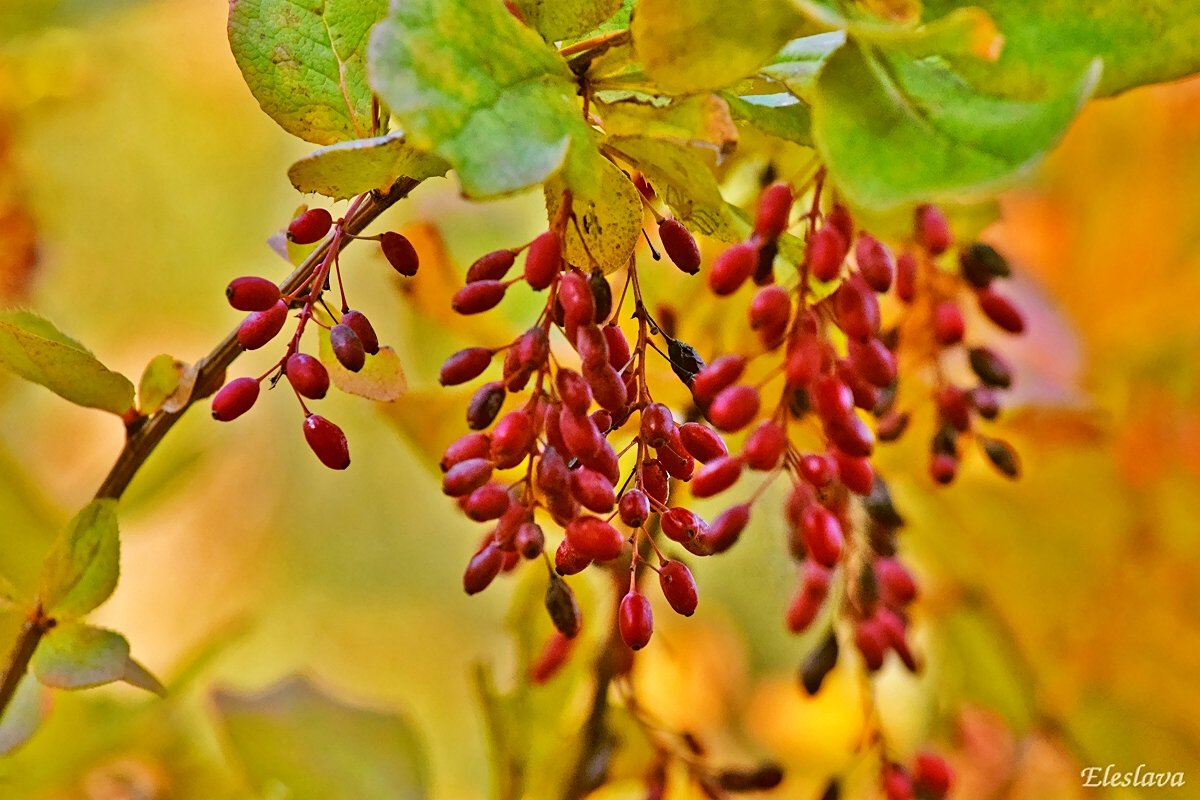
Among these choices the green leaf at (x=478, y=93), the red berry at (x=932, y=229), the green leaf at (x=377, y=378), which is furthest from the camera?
the red berry at (x=932, y=229)

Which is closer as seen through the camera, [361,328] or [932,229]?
[361,328]

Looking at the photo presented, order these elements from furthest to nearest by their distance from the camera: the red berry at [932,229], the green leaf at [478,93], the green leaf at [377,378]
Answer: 1. the red berry at [932,229]
2. the green leaf at [377,378]
3. the green leaf at [478,93]

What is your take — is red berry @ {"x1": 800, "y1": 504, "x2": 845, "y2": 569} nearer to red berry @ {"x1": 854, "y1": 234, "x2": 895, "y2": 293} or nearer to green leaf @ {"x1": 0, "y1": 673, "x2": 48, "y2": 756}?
red berry @ {"x1": 854, "y1": 234, "x2": 895, "y2": 293}

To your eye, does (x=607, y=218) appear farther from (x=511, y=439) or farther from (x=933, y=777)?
(x=933, y=777)

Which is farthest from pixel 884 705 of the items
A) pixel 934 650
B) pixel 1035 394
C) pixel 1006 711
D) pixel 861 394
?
pixel 861 394

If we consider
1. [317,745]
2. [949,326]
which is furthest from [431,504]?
[949,326]

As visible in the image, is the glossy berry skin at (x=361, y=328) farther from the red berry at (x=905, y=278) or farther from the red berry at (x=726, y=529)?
the red berry at (x=905, y=278)
